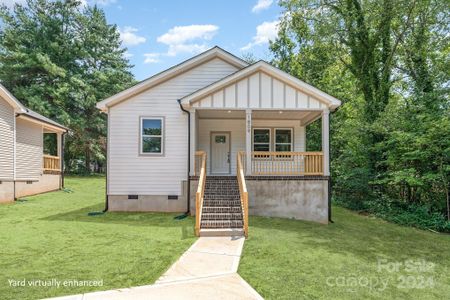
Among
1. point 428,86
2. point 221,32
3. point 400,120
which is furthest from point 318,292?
point 221,32

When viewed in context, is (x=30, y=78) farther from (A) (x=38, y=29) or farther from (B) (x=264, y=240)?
(B) (x=264, y=240)

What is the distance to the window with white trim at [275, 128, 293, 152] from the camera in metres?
14.1

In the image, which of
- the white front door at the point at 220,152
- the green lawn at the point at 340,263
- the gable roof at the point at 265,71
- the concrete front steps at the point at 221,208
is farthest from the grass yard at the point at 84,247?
the gable roof at the point at 265,71

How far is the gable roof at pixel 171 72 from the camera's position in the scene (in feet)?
39.1

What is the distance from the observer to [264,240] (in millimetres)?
7621

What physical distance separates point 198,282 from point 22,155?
14.9 meters

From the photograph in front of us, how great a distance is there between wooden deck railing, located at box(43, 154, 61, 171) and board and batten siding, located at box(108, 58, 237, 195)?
9125 millimetres

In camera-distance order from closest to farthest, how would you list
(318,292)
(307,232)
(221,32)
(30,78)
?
(318,292), (307,232), (221,32), (30,78)

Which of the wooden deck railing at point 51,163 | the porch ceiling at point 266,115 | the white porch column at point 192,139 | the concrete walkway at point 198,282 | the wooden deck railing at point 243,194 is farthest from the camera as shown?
the wooden deck railing at point 51,163

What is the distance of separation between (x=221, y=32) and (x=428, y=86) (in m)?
13.3

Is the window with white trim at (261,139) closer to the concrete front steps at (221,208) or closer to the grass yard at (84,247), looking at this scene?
the concrete front steps at (221,208)

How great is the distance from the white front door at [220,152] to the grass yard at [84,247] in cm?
355

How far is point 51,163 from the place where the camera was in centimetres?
1962

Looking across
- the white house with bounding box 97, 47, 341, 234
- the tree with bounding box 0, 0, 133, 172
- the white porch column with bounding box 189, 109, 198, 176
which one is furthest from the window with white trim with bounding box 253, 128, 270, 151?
the tree with bounding box 0, 0, 133, 172
